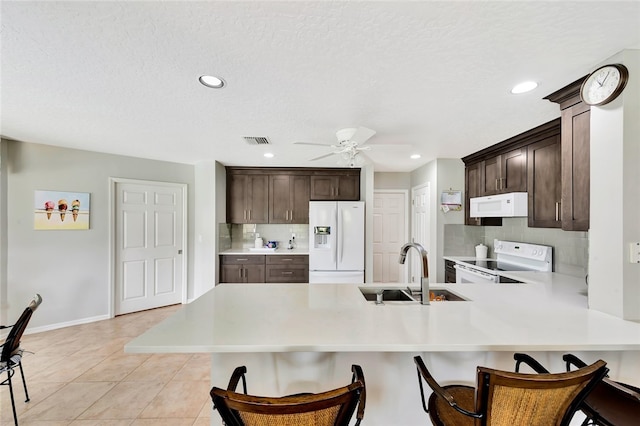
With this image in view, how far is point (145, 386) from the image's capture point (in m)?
2.27

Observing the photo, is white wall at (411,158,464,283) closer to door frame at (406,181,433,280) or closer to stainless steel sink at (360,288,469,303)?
door frame at (406,181,433,280)

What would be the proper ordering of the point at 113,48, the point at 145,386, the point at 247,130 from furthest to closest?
the point at 247,130 < the point at 145,386 < the point at 113,48

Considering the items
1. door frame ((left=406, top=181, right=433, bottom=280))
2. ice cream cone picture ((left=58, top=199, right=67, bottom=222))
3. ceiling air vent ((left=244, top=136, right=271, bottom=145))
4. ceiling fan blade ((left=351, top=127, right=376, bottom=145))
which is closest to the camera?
ceiling fan blade ((left=351, top=127, right=376, bottom=145))

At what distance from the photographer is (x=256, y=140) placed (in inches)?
120

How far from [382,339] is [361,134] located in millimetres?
1704

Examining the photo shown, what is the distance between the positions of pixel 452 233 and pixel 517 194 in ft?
3.95

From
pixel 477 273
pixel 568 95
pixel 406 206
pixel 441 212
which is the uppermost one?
pixel 568 95

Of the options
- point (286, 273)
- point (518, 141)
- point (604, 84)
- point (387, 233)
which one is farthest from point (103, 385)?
point (518, 141)

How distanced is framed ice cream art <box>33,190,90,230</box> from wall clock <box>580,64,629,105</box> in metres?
5.12

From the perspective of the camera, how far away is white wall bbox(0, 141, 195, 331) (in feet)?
10.1

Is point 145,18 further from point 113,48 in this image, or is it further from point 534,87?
point 534,87

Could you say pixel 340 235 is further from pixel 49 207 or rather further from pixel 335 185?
pixel 49 207

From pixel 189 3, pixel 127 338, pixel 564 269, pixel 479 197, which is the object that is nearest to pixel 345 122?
pixel 189 3

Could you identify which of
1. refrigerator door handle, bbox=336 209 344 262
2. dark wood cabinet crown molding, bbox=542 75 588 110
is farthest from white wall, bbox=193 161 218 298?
dark wood cabinet crown molding, bbox=542 75 588 110
